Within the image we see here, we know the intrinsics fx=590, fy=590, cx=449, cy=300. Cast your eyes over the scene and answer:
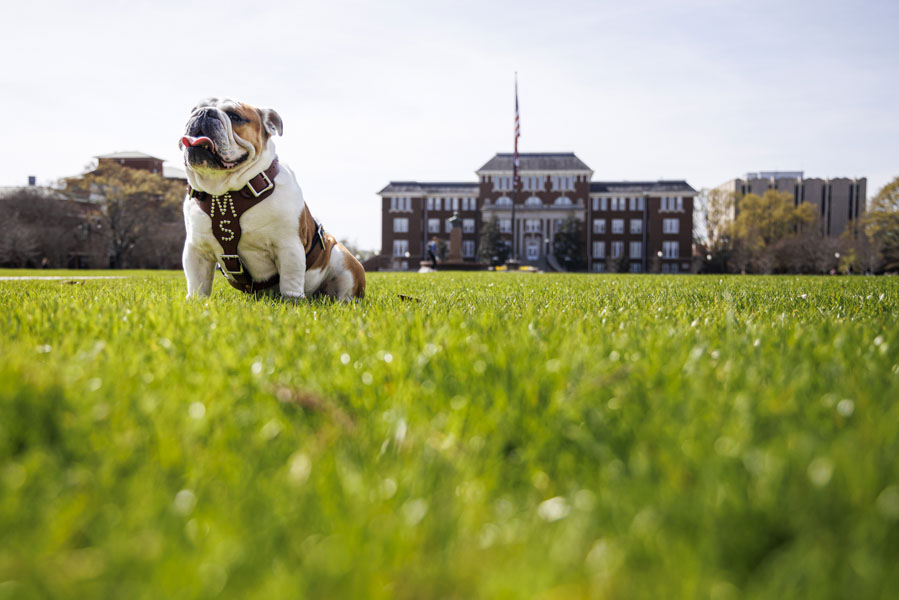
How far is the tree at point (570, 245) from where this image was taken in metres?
65.1

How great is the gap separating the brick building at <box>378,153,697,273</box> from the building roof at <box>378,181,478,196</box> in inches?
4.7

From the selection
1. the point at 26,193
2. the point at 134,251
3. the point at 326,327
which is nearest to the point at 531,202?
the point at 134,251

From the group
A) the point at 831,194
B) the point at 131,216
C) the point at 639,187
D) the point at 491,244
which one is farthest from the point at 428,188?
the point at 831,194

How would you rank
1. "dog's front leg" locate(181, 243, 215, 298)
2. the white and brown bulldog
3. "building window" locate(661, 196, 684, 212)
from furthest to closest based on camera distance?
1. "building window" locate(661, 196, 684, 212)
2. "dog's front leg" locate(181, 243, 215, 298)
3. the white and brown bulldog

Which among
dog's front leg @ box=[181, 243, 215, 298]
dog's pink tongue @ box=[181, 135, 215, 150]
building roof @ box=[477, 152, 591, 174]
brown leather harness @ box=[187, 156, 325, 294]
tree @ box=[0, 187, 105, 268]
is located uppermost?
building roof @ box=[477, 152, 591, 174]

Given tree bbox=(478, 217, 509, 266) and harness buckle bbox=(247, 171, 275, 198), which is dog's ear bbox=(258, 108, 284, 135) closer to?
harness buckle bbox=(247, 171, 275, 198)

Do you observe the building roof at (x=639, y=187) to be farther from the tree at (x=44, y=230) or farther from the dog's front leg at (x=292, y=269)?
the dog's front leg at (x=292, y=269)

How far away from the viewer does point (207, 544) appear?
2.80 feet

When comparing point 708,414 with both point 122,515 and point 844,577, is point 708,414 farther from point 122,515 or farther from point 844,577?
point 122,515

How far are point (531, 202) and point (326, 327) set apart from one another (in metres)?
67.8

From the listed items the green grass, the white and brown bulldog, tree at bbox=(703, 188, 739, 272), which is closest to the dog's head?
the white and brown bulldog

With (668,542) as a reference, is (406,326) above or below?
above

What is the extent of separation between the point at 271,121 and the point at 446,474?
392 centimetres

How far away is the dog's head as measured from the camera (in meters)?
3.80
